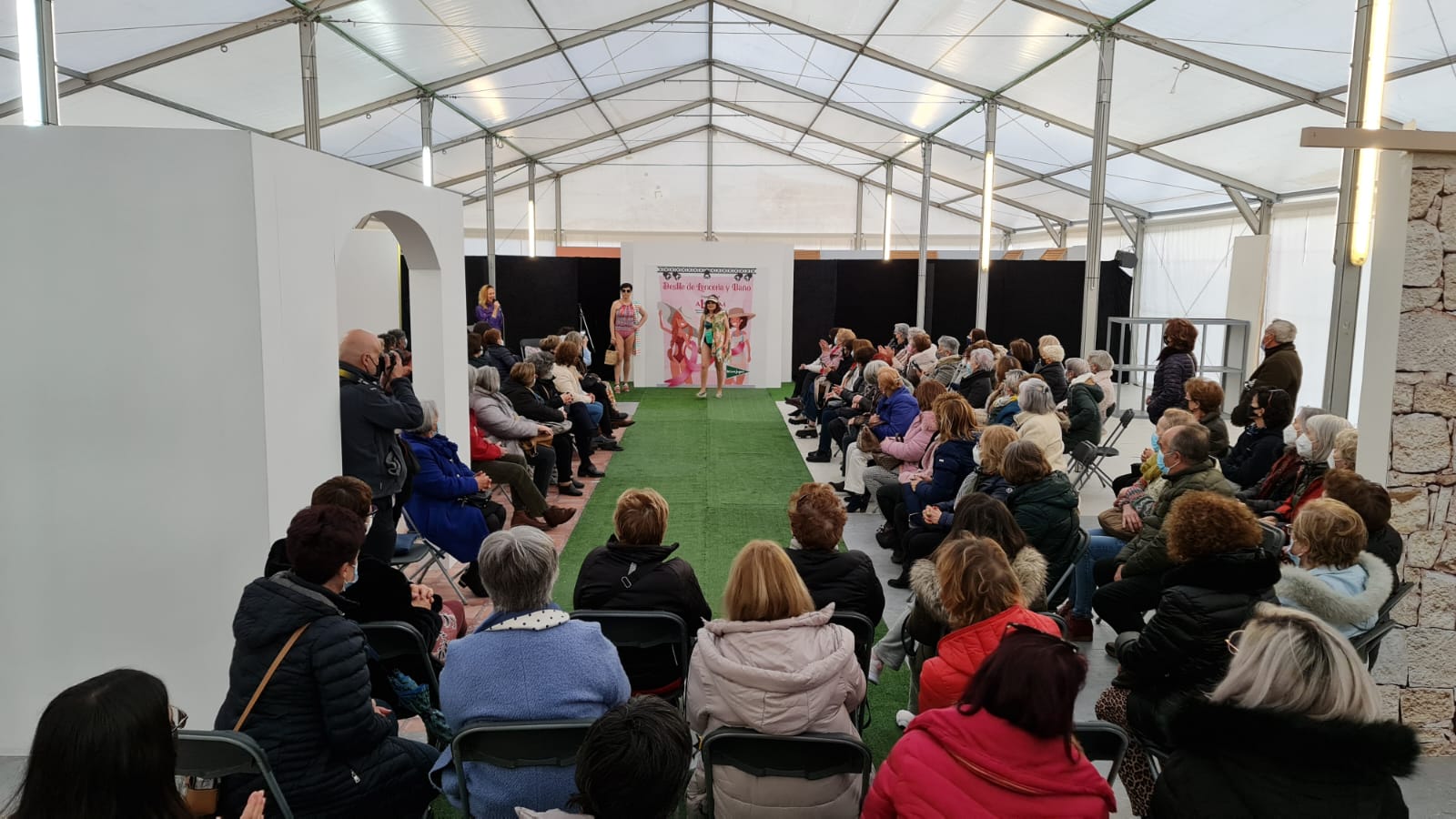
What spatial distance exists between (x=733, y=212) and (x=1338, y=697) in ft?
67.4

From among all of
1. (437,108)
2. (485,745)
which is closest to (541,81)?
(437,108)

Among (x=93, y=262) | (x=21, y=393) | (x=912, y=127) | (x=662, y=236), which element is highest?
(x=912, y=127)

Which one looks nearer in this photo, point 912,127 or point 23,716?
point 23,716

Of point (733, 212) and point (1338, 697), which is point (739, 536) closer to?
point (1338, 697)

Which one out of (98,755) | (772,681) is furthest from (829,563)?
(98,755)

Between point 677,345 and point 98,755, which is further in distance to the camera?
point 677,345

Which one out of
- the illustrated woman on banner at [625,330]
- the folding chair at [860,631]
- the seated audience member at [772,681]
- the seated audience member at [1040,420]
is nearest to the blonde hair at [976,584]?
the seated audience member at [772,681]

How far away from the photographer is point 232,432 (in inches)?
138

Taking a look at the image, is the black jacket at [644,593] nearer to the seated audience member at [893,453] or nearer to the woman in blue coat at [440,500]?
the woman in blue coat at [440,500]

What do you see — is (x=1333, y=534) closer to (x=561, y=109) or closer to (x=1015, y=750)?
(x=1015, y=750)

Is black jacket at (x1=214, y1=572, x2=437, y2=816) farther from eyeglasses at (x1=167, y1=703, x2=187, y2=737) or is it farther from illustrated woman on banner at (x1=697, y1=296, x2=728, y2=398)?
illustrated woman on banner at (x1=697, y1=296, x2=728, y2=398)

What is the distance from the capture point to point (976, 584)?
254 cm

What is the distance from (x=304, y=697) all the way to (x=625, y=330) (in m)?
11.2

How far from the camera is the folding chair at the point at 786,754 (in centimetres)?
225
